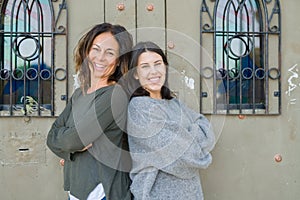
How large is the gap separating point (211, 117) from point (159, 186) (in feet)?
3.20

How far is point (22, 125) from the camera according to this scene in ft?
8.78

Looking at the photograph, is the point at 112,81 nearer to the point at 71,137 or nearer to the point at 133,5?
the point at 71,137

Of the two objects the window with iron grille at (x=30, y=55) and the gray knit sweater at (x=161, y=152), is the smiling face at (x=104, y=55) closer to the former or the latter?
the gray knit sweater at (x=161, y=152)

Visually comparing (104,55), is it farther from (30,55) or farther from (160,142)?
(30,55)

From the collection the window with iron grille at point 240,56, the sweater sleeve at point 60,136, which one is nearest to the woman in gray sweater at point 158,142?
the sweater sleeve at point 60,136

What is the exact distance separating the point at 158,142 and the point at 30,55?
1300 millimetres

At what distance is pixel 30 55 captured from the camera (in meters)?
2.67

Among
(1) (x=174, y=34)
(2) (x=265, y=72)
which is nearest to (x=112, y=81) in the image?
(1) (x=174, y=34)

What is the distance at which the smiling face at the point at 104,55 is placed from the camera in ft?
6.39

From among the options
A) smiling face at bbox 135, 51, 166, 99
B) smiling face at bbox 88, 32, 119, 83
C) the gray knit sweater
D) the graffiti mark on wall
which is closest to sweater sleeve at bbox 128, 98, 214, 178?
the gray knit sweater

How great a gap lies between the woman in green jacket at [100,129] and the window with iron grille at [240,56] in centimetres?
90

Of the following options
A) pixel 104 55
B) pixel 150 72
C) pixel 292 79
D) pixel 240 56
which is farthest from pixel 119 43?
pixel 292 79

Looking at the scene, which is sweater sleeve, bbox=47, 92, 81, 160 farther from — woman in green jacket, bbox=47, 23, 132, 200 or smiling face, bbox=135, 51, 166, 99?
smiling face, bbox=135, 51, 166, 99

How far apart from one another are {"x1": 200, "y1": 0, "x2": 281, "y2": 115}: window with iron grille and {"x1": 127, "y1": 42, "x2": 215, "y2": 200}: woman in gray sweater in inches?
32.2
